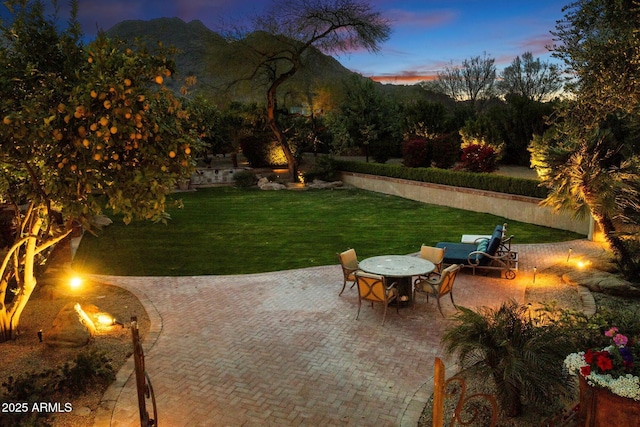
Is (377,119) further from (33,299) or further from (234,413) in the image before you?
(234,413)

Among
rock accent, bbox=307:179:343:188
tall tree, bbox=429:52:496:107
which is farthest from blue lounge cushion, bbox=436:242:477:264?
tall tree, bbox=429:52:496:107

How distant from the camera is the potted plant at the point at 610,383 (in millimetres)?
3691

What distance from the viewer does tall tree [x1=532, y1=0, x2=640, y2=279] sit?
25.3 feet

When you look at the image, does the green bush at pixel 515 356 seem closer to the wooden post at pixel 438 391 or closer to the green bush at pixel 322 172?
the wooden post at pixel 438 391

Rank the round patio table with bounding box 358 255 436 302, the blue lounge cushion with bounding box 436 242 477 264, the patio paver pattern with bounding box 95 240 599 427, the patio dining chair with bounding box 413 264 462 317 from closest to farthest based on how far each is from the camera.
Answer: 1. the patio paver pattern with bounding box 95 240 599 427
2. the patio dining chair with bounding box 413 264 462 317
3. the round patio table with bounding box 358 255 436 302
4. the blue lounge cushion with bounding box 436 242 477 264

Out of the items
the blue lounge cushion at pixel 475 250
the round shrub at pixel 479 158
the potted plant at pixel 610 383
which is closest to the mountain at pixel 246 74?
the round shrub at pixel 479 158

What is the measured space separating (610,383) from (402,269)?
16.4 feet

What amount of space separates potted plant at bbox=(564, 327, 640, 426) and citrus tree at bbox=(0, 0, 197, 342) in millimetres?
4794

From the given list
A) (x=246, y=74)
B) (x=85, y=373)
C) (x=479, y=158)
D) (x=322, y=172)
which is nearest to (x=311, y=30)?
(x=246, y=74)

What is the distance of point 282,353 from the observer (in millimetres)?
6789

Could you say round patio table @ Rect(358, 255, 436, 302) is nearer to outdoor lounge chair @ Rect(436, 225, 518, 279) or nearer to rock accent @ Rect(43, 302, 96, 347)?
outdoor lounge chair @ Rect(436, 225, 518, 279)

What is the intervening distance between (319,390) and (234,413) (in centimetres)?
111

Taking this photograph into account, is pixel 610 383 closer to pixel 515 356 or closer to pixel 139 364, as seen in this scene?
pixel 515 356

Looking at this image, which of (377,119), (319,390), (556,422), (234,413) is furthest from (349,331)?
(377,119)
